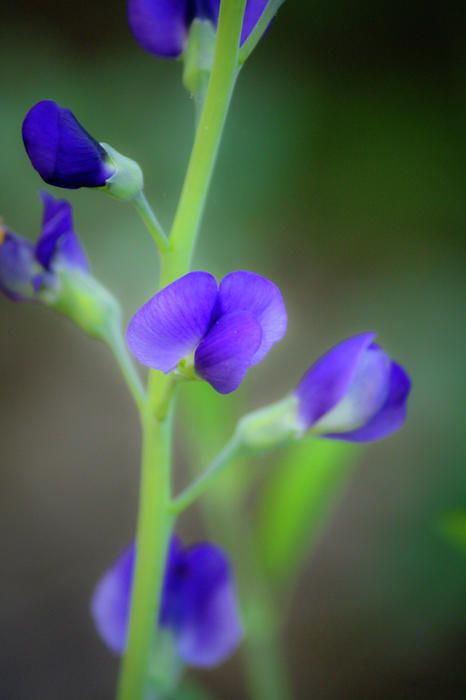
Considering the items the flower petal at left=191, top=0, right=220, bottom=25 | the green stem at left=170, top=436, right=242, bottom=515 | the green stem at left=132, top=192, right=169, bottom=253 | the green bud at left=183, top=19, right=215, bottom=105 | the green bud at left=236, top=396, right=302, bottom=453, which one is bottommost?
the green stem at left=170, top=436, right=242, bottom=515

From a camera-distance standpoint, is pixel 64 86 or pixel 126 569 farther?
pixel 64 86

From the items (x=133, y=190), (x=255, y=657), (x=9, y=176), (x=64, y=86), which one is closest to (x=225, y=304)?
(x=133, y=190)

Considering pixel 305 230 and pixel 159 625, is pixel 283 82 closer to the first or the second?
pixel 305 230

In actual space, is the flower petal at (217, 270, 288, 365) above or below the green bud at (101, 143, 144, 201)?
below

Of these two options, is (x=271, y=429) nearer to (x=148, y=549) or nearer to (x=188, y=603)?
(x=148, y=549)

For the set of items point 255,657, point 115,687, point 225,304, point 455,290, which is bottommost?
point 115,687

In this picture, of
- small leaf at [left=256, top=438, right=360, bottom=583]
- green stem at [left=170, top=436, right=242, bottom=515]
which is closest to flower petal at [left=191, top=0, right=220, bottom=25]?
green stem at [left=170, top=436, right=242, bottom=515]

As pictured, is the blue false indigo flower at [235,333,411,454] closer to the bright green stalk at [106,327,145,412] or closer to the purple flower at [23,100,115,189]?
the bright green stalk at [106,327,145,412]
